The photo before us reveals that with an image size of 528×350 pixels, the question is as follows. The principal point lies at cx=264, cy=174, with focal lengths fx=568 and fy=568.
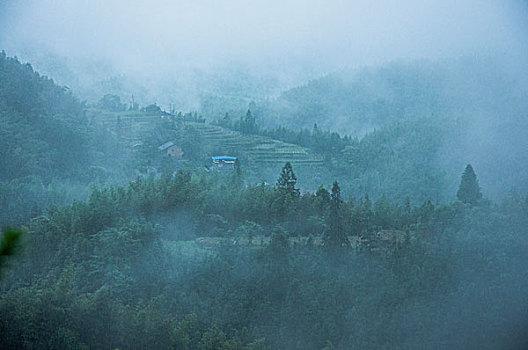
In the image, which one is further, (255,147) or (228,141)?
(228,141)

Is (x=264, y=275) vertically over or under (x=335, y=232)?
under

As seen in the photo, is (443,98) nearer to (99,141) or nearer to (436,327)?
(99,141)

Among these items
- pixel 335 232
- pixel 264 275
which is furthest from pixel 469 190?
pixel 264 275

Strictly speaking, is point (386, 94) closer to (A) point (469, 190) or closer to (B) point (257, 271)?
(A) point (469, 190)

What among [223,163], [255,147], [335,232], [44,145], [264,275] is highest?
[255,147]

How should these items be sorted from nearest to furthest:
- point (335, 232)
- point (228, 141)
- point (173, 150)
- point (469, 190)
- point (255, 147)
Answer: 1. point (335, 232)
2. point (469, 190)
3. point (173, 150)
4. point (255, 147)
5. point (228, 141)

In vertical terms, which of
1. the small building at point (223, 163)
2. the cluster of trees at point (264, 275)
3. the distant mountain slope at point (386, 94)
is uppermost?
the distant mountain slope at point (386, 94)

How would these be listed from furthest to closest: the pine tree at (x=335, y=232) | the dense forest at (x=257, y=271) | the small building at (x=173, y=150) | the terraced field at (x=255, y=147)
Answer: the terraced field at (x=255, y=147) < the small building at (x=173, y=150) < the pine tree at (x=335, y=232) < the dense forest at (x=257, y=271)

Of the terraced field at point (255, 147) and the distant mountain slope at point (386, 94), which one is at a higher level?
the distant mountain slope at point (386, 94)

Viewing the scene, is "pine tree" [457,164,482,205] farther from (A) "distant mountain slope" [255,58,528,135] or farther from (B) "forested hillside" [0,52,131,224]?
(A) "distant mountain slope" [255,58,528,135]

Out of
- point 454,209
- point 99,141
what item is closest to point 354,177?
point 99,141

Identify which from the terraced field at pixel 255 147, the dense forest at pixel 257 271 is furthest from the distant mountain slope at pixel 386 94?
the dense forest at pixel 257 271

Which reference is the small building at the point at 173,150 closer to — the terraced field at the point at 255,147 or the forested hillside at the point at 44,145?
the forested hillside at the point at 44,145
